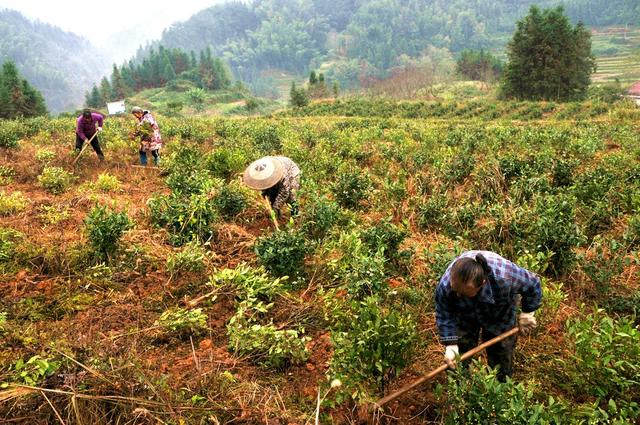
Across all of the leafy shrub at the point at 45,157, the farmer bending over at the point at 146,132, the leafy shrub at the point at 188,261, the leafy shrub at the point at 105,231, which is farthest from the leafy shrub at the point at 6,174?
the leafy shrub at the point at 188,261

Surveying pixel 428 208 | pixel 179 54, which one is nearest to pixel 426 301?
pixel 428 208

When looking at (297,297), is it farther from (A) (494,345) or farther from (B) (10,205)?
(B) (10,205)

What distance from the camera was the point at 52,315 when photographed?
4.23 meters

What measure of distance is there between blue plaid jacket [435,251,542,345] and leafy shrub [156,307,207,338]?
2290 millimetres

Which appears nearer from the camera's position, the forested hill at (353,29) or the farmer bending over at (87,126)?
the farmer bending over at (87,126)

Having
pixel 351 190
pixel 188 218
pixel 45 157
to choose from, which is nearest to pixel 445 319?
pixel 188 218

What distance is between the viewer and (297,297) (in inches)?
183

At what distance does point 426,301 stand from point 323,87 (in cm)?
5202

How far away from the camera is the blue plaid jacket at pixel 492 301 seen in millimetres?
2984

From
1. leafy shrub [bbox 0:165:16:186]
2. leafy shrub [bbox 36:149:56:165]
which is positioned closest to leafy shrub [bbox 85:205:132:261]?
leafy shrub [bbox 0:165:16:186]

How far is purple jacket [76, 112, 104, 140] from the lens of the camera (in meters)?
9.55

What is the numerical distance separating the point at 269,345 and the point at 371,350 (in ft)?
3.93

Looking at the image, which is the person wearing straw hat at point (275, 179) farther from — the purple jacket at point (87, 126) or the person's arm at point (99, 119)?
the purple jacket at point (87, 126)

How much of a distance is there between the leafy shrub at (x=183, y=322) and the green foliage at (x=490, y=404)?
2.45 metres
